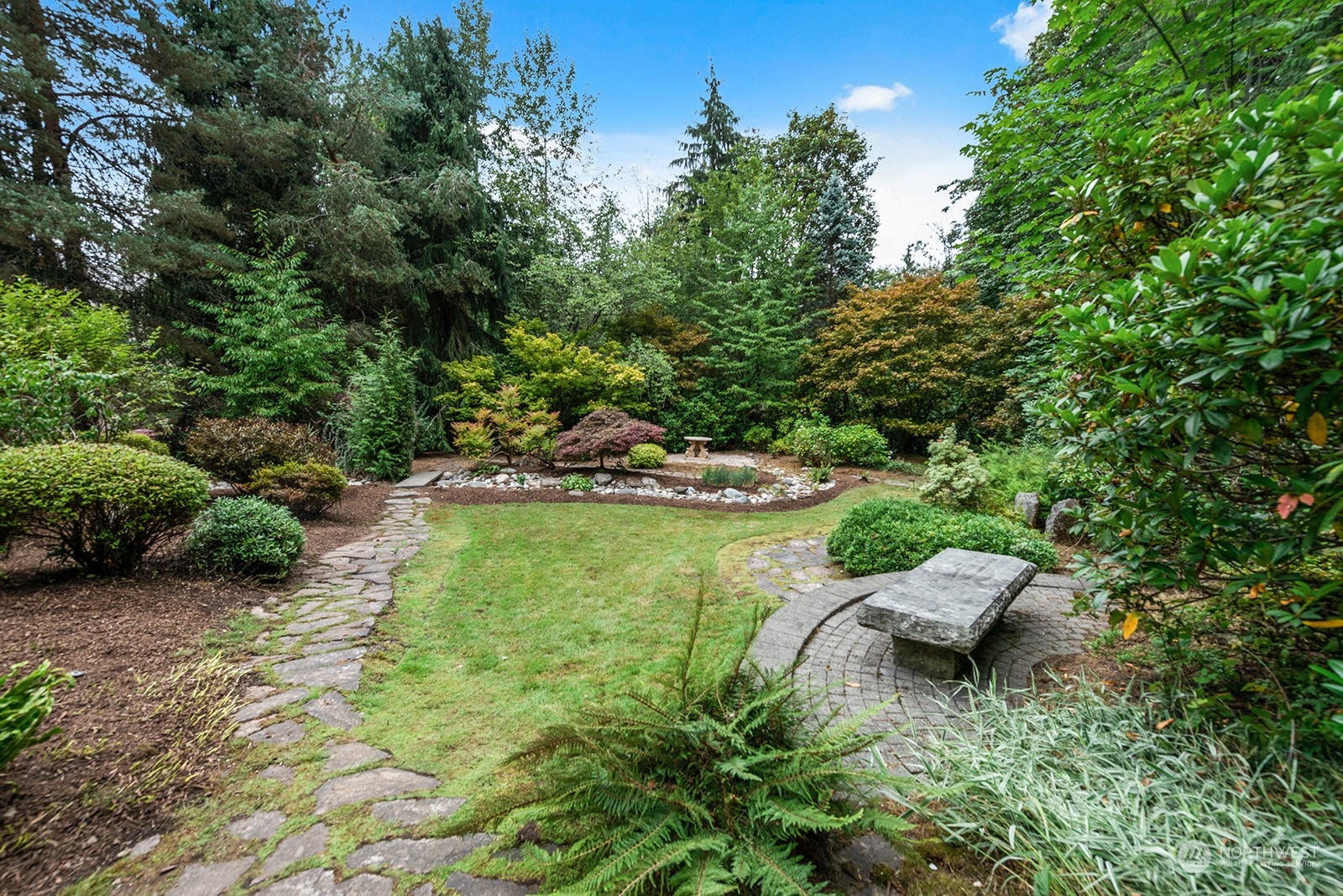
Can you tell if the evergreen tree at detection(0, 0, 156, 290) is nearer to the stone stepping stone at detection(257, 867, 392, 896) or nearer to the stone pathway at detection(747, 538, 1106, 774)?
the stone stepping stone at detection(257, 867, 392, 896)

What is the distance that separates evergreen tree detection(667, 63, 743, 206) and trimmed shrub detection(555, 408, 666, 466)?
37.8ft

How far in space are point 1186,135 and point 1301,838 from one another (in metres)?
2.31

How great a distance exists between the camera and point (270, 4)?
7.87 metres

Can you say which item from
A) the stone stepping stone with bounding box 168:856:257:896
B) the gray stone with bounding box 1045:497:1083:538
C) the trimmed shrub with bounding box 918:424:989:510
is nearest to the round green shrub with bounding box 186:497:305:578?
the stone stepping stone with bounding box 168:856:257:896

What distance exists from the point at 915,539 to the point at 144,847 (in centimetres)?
463

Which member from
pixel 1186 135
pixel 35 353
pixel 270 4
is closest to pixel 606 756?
pixel 1186 135

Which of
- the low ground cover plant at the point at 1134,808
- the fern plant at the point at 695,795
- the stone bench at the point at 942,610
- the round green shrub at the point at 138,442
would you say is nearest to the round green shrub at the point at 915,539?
the stone bench at the point at 942,610

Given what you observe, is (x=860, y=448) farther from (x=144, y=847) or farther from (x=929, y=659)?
(x=144, y=847)

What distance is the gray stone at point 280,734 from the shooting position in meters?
2.01

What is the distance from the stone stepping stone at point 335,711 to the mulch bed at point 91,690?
1.32ft

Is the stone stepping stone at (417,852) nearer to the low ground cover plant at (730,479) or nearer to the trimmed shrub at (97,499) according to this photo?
the trimmed shrub at (97,499)

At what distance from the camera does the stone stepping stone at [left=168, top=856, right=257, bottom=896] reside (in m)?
1.33

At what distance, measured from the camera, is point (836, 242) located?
15.8 metres

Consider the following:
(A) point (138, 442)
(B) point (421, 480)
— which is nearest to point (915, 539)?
(B) point (421, 480)
